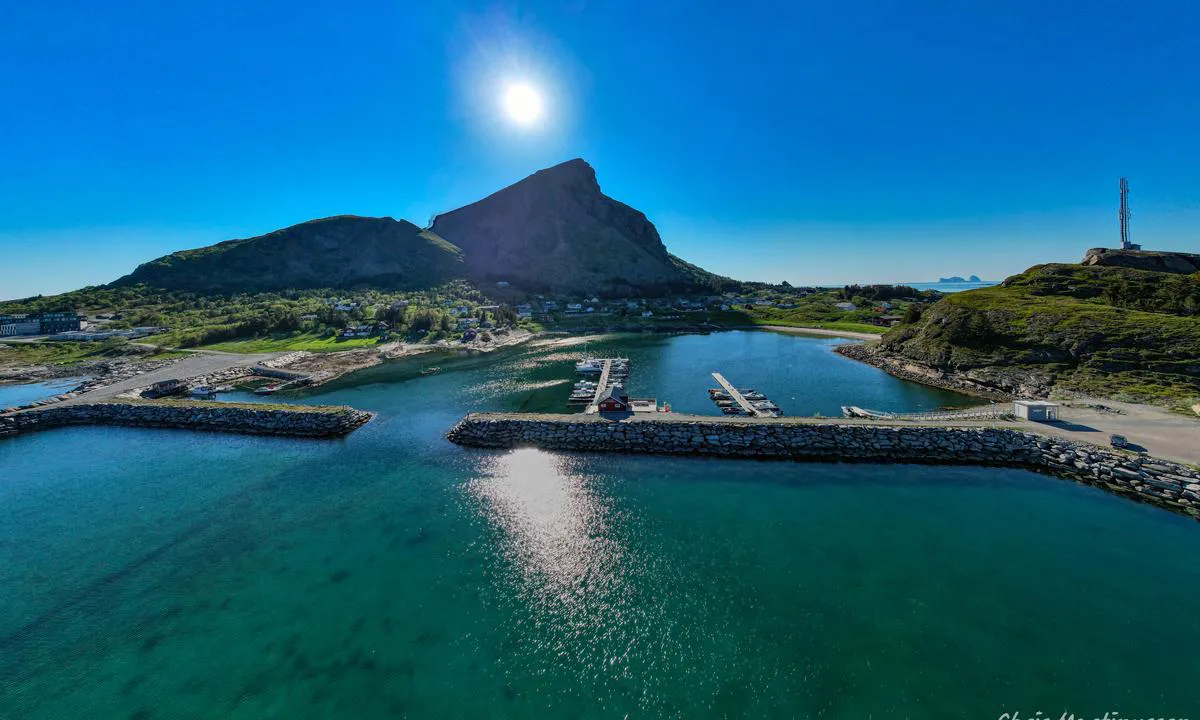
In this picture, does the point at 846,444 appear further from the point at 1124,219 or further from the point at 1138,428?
the point at 1124,219

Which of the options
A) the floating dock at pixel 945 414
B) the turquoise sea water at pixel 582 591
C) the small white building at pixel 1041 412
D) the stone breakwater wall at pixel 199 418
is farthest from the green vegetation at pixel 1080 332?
the stone breakwater wall at pixel 199 418

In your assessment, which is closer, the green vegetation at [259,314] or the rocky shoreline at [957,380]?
the rocky shoreline at [957,380]

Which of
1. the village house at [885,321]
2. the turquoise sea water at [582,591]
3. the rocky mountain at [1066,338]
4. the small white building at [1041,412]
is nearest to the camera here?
the turquoise sea water at [582,591]

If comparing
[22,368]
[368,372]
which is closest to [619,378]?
[368,372]

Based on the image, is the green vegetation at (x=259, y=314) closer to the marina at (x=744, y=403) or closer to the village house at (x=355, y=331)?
the village house at (x=355, y=331)

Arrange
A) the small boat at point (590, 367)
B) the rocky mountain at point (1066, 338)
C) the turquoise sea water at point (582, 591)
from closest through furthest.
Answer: the turquoise sea water at point (582, 591), the rocky mountain at point (1066, 338), the small boat at point (590, 367)

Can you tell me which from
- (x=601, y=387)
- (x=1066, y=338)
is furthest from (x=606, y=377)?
(x=1066, y=338)
